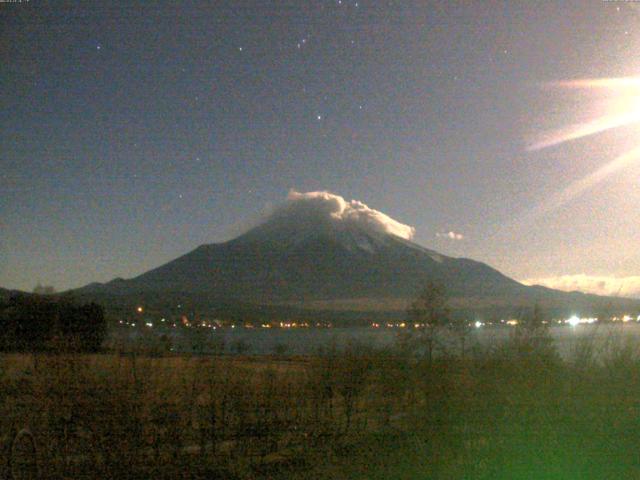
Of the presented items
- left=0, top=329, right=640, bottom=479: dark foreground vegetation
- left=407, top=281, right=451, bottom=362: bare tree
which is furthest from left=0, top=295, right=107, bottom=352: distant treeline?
left=407, top=281, right=451, bottom=362: bare tree

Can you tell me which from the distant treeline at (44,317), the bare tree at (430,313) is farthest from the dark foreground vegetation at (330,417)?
the distant treeline at (44,317)

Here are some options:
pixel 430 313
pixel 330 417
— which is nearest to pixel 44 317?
pixel 430 313

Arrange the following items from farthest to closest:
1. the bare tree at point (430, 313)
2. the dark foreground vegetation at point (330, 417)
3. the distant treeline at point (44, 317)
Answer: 1. the distant treeline at point (44, 317)
2. the bare tree at point (430, 313)
3. the dark foreground vegetation at point (330, 417)

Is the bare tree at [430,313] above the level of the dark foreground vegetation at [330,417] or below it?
above

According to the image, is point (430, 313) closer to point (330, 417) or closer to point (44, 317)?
point (330, 417)

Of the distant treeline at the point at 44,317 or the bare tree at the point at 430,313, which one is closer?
the bare tree at the point at 430,313

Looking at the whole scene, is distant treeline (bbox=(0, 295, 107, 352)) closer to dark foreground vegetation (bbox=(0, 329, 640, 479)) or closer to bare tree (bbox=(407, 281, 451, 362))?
dark foreground vegetation (bbox=(0, 329, 640, 479))

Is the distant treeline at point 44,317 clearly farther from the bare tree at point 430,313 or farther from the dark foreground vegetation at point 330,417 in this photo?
the bare tree at point 430,313

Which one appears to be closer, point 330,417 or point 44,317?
point 330,417
